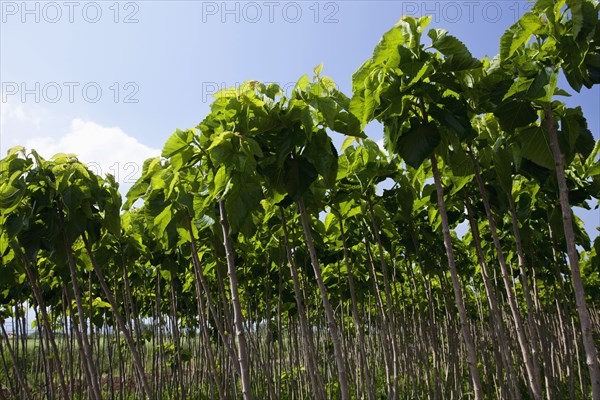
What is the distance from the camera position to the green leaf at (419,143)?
1878 mm

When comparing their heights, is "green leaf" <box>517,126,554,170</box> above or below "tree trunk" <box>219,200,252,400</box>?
above

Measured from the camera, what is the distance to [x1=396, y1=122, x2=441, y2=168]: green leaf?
1878 mm

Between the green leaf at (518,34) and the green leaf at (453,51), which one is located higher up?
the green leaf at (518,34)

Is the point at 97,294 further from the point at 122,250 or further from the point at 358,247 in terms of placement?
the point at 358,247

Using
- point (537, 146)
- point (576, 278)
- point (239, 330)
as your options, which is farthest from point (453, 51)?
point (239, 330)

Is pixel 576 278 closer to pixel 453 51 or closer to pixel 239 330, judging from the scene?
pixel 453 51

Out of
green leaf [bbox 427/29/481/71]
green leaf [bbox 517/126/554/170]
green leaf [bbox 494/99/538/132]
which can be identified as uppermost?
green leaf [bbox 427/29/481/71]

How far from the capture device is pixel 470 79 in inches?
73.5

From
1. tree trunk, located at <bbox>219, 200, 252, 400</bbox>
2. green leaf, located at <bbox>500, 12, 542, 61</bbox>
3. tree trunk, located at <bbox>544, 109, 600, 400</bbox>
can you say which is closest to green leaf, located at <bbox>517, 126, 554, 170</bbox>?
tree trunk, located at <bbox>544, 109, 600, 400</bbox>

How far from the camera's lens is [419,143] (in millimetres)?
1888

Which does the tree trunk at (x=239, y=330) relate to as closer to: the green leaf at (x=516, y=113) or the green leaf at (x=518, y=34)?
the green leaf at (x=516, y=113)

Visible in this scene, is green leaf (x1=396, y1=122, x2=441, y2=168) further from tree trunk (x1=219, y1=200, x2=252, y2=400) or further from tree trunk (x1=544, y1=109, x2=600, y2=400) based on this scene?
tree trunk (x1=219, y1=200, x2=252, y2=400)

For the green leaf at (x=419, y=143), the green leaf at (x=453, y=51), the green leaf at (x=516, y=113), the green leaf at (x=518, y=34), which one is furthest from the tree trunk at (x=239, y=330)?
the green leaf at (x=518, y=34)

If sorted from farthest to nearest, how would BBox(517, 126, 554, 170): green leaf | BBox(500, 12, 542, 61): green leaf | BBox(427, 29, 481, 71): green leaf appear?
BBox(517, 126, 554, 170): green leaf
BBox(500, 12, 542, 61): green leaf
BBox(427, 29, 481, 71): green leaf
